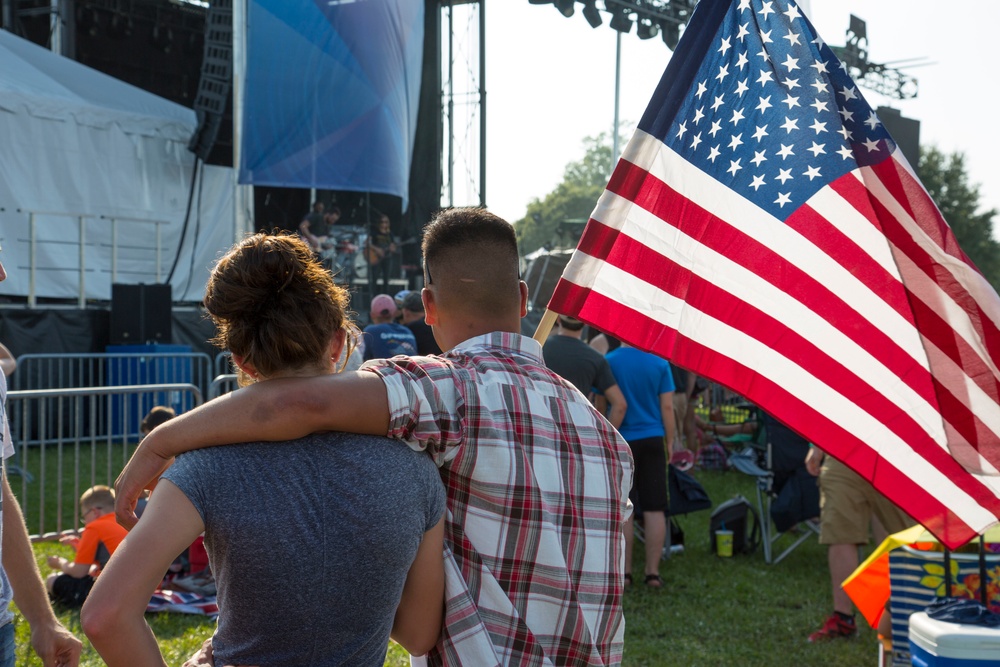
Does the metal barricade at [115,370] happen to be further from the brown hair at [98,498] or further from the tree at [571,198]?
the tree at [571,198]

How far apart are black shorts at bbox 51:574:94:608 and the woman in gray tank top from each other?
473cm

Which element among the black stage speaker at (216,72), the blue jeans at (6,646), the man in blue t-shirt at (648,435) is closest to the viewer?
the blue jeans at (6,646)

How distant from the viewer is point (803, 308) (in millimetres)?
2990

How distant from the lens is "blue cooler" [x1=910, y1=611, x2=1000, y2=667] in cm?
322

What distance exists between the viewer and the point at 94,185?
17562mm

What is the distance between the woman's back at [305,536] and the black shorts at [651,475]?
562cm

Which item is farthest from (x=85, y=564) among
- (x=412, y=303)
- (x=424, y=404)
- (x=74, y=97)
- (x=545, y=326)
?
(x=74, y=97)

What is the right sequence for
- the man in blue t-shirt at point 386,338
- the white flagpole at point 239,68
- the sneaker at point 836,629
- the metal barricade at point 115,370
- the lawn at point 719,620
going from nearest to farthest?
the lawn at point 719,620 → the sneaker at point 836,629 → the man in blue t-shirt at point 386,338 → the metal barricade at point 115,370 → the white flagpole at point 239,68

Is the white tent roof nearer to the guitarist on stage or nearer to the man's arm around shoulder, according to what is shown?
the guitarist on stage

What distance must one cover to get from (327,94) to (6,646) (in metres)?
13.4

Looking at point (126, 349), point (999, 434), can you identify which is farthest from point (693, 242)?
point (126, 349)

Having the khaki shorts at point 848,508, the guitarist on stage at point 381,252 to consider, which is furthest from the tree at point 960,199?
the khaki shorts at point 848,508

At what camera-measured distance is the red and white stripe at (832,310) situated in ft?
9.54

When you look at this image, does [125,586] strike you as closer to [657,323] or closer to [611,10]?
[657,323]
